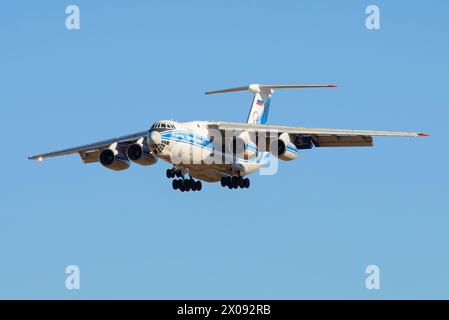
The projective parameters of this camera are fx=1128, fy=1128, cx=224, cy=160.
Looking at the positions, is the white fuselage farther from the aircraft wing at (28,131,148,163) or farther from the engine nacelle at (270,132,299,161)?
the aircraft wing at (28,131,148,163)

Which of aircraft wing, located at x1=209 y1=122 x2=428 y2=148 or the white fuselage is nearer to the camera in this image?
the white fuselage

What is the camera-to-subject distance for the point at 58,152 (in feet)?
113

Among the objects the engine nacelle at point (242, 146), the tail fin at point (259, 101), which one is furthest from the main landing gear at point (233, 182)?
the tail fin at point (259, 101)

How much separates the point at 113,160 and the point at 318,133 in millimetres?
6080

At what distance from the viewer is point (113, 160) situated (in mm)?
33000

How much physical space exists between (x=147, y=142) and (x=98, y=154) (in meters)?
4.34

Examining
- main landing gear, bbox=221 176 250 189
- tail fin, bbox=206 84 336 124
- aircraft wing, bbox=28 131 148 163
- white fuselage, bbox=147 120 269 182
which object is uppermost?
tail fin, bbox=206 84 336 124

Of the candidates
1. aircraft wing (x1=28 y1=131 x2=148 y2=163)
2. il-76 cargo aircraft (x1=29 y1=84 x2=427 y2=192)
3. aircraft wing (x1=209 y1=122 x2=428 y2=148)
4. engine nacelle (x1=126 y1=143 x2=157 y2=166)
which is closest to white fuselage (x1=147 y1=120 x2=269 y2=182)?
il-76 cargo aircraft (x1=29 y1=84 x2=427 y2=192)

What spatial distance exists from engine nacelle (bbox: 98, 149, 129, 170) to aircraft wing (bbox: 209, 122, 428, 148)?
2.90 metres

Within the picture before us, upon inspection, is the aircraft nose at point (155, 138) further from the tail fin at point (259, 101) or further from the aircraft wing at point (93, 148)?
the tail fin at point (259, 101)

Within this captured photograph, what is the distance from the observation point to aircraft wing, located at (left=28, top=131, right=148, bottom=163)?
3294cm

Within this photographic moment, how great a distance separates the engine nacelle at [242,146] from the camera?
1287 inches
